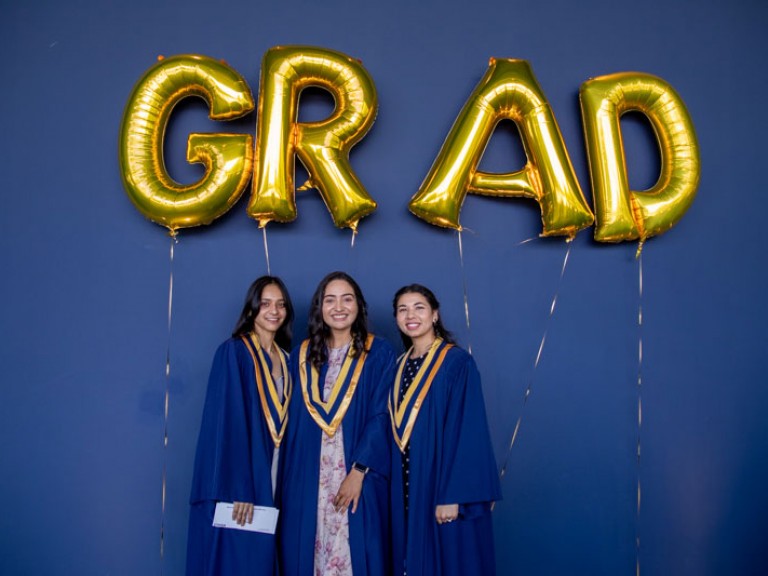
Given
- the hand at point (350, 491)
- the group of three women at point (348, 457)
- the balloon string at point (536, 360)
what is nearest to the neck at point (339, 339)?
the group of three women at point (348, 457)

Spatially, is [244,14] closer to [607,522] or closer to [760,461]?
[607,522]

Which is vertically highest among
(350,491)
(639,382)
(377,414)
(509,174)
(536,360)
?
(509,174)

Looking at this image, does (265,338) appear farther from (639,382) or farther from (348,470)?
(639,382)

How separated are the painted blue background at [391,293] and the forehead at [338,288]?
0.48 meters

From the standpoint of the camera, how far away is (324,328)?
2660mm

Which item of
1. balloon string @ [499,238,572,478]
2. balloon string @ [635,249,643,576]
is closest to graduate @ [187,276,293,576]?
balloon string @ [499,238,572,478]

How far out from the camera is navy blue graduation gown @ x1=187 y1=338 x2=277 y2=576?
2404 mm

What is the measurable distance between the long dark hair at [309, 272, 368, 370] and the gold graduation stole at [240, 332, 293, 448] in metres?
0.16

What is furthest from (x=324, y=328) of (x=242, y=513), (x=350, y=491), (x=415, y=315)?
(x=242, y=513)

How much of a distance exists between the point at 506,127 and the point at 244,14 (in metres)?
1.40

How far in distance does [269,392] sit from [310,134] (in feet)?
3.75

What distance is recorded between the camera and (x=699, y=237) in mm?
3312

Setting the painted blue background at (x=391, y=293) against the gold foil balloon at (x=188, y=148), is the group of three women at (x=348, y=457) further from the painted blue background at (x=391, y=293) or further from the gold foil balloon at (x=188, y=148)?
the gold foil balloon at (x=188, y=148)

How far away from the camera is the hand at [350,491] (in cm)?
240
